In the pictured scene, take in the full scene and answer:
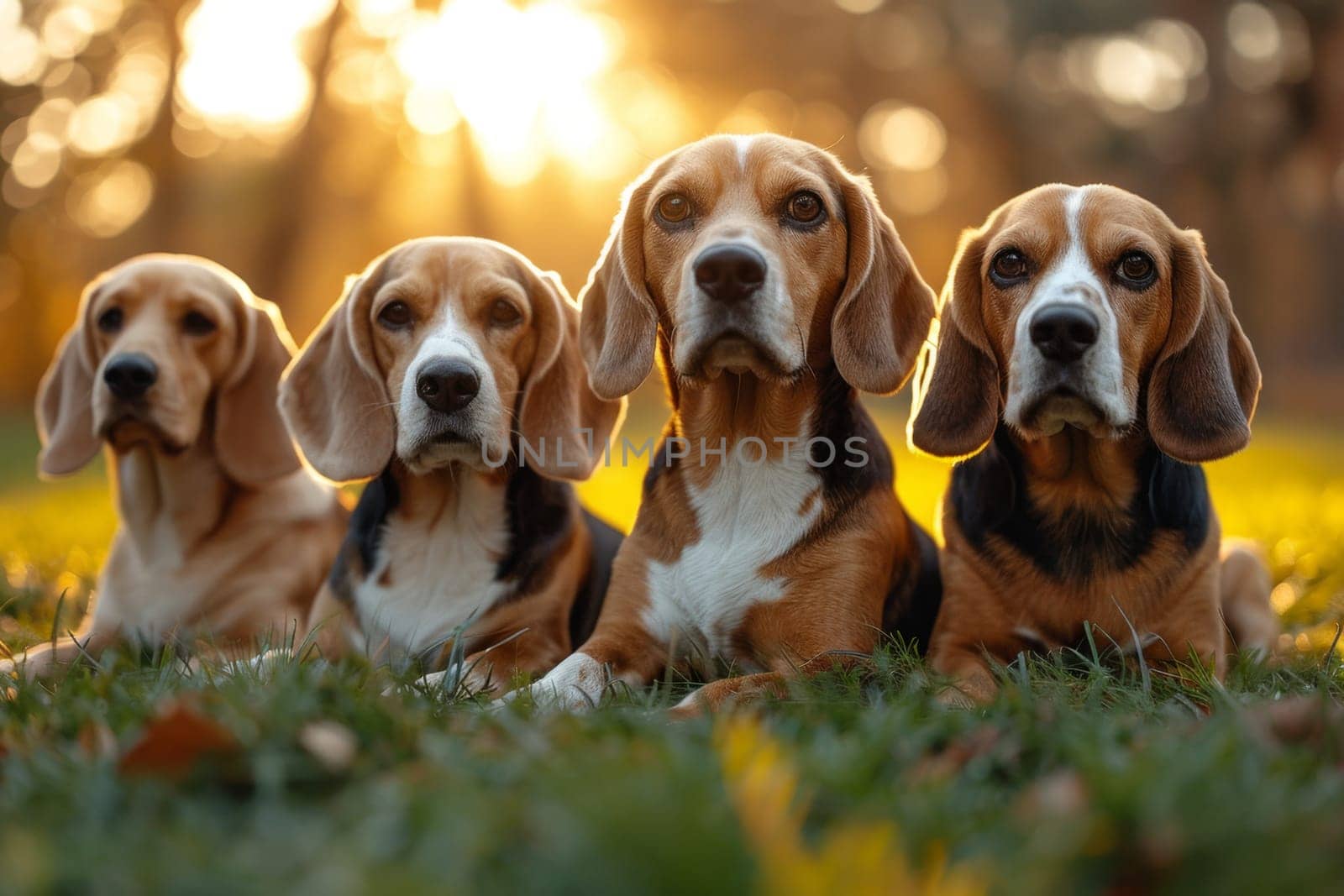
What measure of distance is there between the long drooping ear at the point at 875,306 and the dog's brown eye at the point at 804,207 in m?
0.19

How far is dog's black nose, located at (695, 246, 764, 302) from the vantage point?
3730mm

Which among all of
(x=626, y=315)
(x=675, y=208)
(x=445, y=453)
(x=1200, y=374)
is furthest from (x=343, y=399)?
(x=1200, y=374)

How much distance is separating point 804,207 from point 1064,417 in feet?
3.38

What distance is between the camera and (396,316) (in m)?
4.47

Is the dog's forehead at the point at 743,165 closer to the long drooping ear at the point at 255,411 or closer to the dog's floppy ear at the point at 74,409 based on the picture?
the long drooping ear at the point at 255,411

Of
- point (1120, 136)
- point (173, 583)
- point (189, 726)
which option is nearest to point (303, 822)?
point (189, 726)

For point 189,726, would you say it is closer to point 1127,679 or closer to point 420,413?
point 420,413

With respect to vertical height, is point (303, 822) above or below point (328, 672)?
above

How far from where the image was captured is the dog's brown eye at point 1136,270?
391 centimetres

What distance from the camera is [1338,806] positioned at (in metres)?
2.16

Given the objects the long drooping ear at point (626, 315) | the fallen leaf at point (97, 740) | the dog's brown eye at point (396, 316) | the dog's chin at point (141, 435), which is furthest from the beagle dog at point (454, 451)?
the fallen leaf at point (97, 740)

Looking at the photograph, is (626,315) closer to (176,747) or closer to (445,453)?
(445,453)

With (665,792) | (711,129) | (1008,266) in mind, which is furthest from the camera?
(711,129)

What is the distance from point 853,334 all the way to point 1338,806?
7.26 ft
